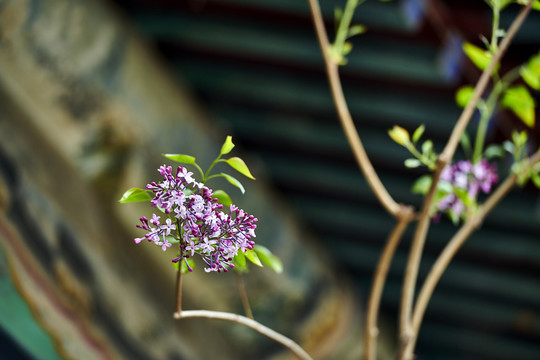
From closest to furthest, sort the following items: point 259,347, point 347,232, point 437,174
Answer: point 437,174 → point 259,347 → point 347,232

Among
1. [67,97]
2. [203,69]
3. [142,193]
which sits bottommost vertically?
[142,193]

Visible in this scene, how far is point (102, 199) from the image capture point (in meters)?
1.87

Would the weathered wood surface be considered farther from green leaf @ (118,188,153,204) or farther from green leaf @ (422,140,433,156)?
green leaf @ (422,140,433,156)

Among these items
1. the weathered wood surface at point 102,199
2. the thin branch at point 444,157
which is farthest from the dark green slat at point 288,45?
the thin branch at point 444,157

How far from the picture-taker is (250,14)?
173 cm

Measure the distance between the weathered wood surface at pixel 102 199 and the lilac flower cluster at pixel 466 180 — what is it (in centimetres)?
112

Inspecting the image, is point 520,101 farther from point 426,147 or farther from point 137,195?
point 137,195

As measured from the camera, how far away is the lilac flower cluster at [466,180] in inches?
36.6

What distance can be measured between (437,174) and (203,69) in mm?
1365

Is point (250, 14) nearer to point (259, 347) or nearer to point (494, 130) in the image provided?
point (494, 130)

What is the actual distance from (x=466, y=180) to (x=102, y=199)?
53.2 inches

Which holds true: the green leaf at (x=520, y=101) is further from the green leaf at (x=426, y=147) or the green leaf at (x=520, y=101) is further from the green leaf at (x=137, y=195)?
the green leaf at (x=137, y=195)

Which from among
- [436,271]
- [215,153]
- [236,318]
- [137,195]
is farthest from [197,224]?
[215,153]

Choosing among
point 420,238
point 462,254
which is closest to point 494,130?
point 462,254
